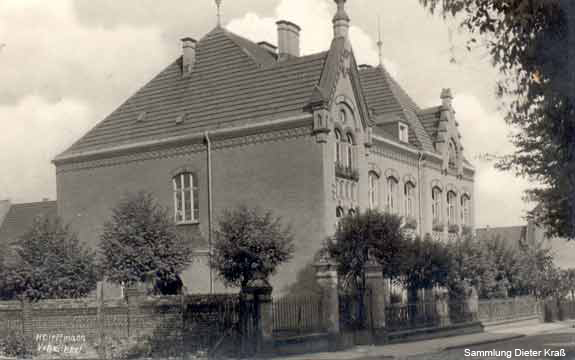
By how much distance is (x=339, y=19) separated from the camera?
33438 millimetres

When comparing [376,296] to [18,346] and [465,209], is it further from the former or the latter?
[465,209]

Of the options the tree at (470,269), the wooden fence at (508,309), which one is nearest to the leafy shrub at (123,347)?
the tree at (470,269)

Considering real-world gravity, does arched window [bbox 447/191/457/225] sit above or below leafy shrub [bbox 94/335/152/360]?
above

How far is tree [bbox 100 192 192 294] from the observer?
26.9 metres

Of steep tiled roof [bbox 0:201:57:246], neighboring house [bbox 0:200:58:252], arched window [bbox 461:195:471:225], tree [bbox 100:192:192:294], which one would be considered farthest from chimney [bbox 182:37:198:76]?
steep tiled roof [bbox 0:201:57:246]

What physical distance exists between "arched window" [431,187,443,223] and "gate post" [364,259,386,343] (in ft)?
54.1

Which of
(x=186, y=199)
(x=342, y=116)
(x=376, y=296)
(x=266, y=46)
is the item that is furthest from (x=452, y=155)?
(x=376, y=296)

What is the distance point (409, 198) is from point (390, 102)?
19.3 feet

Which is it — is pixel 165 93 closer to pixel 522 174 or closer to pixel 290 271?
pixel 290 271

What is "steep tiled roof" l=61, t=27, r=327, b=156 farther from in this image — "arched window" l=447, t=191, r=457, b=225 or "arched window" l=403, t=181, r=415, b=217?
"arched window" l=447, t=191, r=457, b=225

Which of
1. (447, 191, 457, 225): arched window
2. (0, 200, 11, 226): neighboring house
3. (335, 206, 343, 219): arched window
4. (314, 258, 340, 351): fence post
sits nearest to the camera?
(314, 258, 340, 351): fence post

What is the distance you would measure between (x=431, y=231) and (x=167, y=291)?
1579cm

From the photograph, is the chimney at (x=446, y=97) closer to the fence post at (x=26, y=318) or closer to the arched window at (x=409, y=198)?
the arched window at (x=409, y=198)

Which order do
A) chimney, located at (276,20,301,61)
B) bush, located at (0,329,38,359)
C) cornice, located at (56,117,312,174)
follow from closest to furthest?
bush, located at (0,329,38,359) < cornice, located at (56,117,312,174) < chimney, located at (276,20,301,61)
